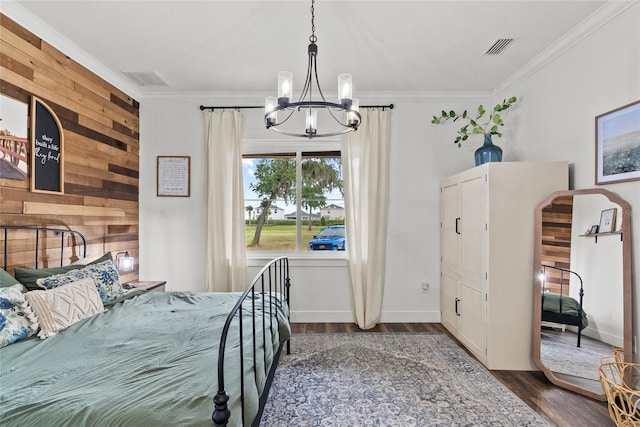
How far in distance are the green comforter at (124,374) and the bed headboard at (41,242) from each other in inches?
33.2

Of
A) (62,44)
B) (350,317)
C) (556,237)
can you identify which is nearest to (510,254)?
(556,237)

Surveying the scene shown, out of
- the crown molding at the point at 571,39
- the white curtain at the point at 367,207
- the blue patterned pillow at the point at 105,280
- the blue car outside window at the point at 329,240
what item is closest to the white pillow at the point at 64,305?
the blue patterned pillow at the point at 105,280

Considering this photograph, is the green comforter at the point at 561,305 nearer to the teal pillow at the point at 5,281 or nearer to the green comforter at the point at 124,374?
the green comforter at the point at 124,374

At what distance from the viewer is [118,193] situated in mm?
3570

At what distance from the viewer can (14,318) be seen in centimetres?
185

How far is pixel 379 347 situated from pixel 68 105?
3507mm

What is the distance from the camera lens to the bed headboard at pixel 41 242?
232cm

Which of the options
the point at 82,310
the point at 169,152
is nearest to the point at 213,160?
the point at 169,152

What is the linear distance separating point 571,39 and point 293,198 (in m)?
3.01

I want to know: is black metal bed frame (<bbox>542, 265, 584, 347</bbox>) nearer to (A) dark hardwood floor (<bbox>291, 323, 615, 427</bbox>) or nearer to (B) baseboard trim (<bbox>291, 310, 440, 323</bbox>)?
(A) dark hardwood floor (<bbox>291, 323, 615, 427</bbox>)

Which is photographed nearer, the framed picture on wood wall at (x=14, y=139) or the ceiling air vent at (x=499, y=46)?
the framed picture on wood wall at (x=14, y=139)

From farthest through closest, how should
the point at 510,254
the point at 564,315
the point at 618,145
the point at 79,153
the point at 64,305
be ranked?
the point at 79,153
the point at 510,254
the point at 564,315
the point at 618,145
the point at 64,305

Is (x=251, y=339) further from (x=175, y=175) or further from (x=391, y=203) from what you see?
(x=175, y=175)

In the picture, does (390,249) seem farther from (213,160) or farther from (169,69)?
(169,69)
